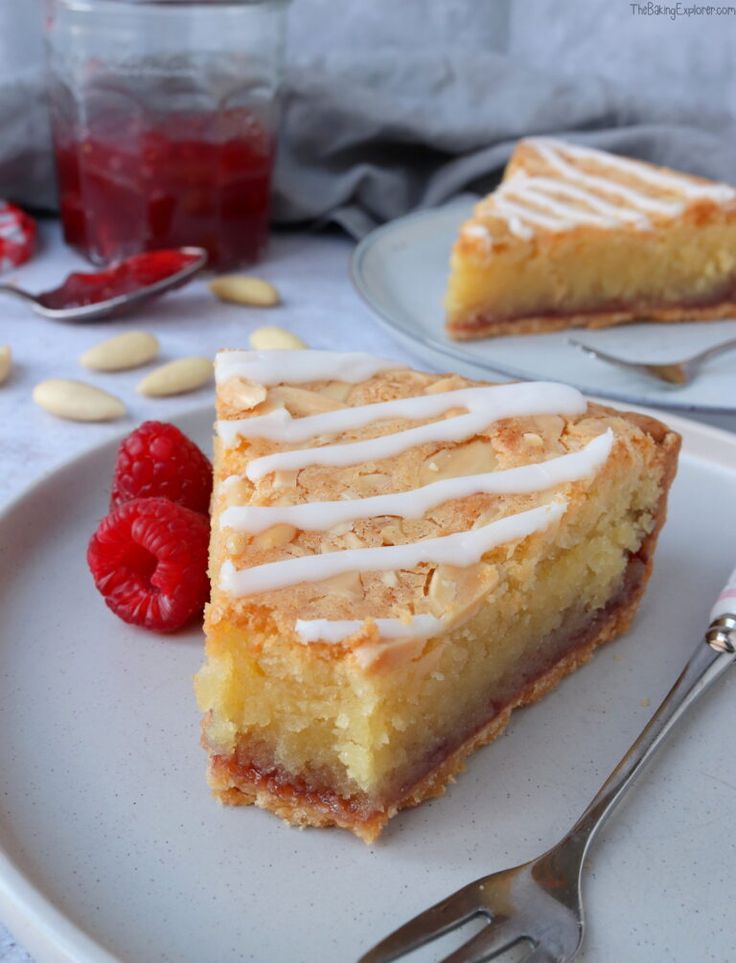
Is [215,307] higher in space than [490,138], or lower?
lower

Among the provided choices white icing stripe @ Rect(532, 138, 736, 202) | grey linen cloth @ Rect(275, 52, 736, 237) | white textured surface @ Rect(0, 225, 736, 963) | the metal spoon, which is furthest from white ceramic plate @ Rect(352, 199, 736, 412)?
the metal spoon

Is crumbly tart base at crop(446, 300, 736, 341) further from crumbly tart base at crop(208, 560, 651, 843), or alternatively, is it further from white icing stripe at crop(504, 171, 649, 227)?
crumbly tart base at crop(208, 560, 651, 843)

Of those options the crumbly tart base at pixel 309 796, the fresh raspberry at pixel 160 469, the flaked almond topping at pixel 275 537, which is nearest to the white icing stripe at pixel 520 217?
the fresh raspberry at pixel 160 469

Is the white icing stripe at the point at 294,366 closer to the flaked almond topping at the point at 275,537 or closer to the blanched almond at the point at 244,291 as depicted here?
the flaked almond topping at the point at 275,537

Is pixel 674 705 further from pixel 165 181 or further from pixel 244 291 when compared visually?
pixel 165 181

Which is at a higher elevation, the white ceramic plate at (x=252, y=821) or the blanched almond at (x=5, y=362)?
the white ceramic plate at (x=252, y=821)

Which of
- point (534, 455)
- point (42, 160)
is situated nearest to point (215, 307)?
point (42, 160)

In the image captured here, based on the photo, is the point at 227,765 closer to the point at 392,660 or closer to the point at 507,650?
the point at 392,660
